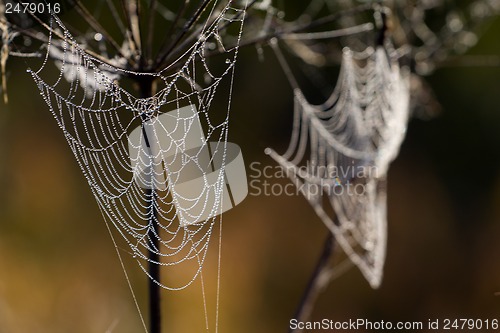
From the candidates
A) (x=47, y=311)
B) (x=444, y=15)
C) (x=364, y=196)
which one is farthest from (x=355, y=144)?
(x=47, y=311)

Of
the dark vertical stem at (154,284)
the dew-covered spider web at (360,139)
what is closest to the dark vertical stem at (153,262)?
the dark vertical stem at (154,284)

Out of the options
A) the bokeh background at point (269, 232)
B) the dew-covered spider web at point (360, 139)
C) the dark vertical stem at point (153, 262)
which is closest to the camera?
the dark vertical stem at point (153, 262)

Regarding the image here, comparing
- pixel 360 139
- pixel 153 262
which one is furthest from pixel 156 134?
pixel 360 139

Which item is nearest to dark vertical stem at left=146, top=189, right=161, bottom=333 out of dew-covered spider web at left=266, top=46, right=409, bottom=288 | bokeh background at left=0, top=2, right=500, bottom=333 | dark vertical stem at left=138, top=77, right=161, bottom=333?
dark vertical stem at left=138, top=77, right=161, bottom=333

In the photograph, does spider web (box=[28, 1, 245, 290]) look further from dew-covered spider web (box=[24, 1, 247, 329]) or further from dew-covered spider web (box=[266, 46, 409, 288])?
dew-covered spider web (box=[266, 46, 409, 288])

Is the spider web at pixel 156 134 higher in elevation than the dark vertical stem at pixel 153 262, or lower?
higher

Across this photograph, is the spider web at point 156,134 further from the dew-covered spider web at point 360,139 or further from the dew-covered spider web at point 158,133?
the dew-covered spider web at point 360,139
